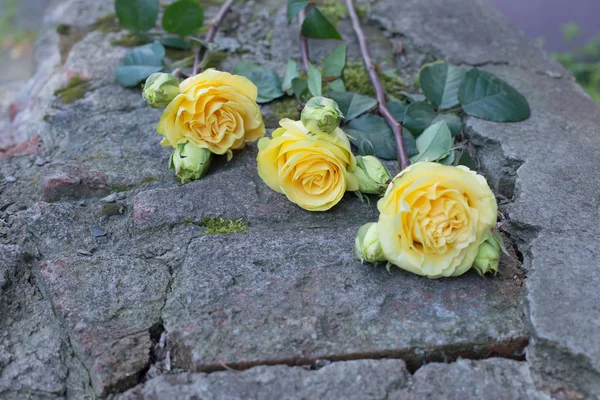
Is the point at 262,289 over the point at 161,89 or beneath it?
beneath

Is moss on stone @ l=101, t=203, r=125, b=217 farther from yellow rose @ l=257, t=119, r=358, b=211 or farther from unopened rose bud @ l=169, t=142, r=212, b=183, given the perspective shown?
yellow rose @ l=257, t=119, r=358, b=211

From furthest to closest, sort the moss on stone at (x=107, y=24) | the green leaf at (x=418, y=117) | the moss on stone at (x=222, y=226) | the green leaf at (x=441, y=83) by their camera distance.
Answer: the moss on stone at (x=107, y=24)
the green leaf at (x=441, y=83)
the green leaf at (x=418, y=117)
the moss on stone at (x=222, y=226)

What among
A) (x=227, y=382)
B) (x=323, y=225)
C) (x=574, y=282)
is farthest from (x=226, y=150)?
(x=574, y=282)

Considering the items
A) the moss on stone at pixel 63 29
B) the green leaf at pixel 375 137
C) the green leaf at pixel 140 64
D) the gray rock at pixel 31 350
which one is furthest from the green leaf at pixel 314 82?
the moss on stone at pixel 63 29

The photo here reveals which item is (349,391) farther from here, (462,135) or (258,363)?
(462,135)

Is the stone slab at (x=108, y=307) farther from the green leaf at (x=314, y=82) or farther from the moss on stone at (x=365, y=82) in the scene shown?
the moss on stone at (x=365, y=82)

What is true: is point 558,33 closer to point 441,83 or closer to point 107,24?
point 441,83

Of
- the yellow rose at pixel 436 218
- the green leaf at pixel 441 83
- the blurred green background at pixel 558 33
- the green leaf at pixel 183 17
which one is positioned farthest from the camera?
the blurred green background at pixel 558 33

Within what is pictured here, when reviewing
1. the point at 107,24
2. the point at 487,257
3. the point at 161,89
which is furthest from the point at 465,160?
the point at 107,24
